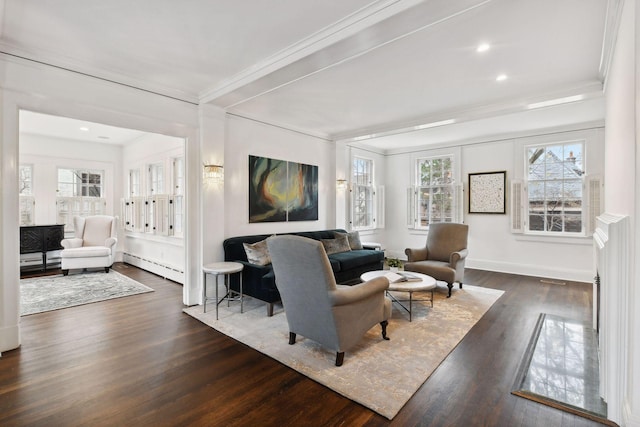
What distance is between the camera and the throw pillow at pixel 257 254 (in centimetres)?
404

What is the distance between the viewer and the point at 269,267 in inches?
153

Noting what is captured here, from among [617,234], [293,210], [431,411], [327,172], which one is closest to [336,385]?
[431,411]

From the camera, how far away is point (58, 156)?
6520 mm

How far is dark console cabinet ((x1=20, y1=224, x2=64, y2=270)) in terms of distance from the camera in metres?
5.69

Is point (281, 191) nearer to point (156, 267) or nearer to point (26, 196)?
point (156, 267)

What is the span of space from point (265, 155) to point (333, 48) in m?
2.64

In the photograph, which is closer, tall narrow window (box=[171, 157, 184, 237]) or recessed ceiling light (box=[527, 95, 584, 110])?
recessed ceiling light (box=[527, 95, 584, 110])

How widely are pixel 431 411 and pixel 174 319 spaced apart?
287 centimetres

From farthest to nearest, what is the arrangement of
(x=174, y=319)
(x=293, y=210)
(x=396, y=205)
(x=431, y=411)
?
(x=396, y=205) < (x=293, y=210) < (x=174, y=319) < (x=431, y=411)

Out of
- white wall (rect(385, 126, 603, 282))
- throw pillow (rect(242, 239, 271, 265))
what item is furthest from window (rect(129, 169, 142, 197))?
white wall (rect(385, 126, 603, 282))

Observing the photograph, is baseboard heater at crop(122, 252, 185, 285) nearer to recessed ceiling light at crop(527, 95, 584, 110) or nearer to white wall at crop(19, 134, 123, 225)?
white wall at crop(19, 134, 123, 225)

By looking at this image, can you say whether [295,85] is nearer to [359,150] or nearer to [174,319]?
[174,319]

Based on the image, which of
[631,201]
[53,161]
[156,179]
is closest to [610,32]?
[631,201]

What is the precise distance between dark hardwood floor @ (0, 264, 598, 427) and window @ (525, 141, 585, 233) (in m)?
2.67
